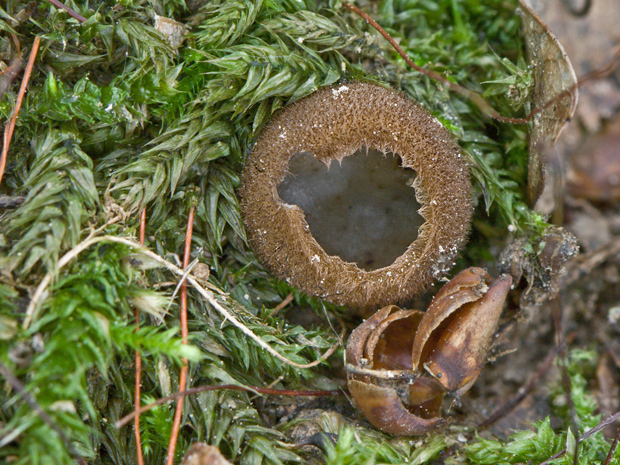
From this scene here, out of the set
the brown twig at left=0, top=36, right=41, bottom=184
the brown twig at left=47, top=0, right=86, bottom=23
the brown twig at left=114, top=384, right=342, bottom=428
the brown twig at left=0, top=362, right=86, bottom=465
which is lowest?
the brown twig at left=114, top=384, right=342, bottom=428

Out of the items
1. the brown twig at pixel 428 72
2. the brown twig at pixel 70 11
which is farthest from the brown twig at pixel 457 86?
the brown twig at pixel 70 11

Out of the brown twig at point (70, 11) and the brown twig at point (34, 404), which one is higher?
the brown twig at point (70, 11)

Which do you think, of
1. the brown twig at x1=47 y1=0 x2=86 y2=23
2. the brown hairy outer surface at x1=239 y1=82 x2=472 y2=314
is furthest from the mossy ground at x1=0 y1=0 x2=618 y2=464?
the brown hairy outer surface at x1=239 y1=82 x2=472 y2=314

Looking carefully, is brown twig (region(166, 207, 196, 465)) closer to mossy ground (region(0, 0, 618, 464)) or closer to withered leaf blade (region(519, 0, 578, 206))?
mossy ground (region(0, 0, 618, 464))

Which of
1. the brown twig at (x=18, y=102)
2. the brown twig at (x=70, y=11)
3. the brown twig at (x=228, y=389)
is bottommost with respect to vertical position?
the brown twig at (x=228, y=389)

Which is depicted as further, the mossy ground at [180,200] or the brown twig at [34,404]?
the mossy ground at [180,200]

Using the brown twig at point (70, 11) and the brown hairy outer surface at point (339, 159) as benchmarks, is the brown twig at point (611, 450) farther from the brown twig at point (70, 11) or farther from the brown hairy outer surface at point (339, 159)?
the brown twig at point (70, 11)

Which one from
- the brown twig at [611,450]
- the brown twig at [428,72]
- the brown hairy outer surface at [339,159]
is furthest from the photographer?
the brown twig at [428,72]
